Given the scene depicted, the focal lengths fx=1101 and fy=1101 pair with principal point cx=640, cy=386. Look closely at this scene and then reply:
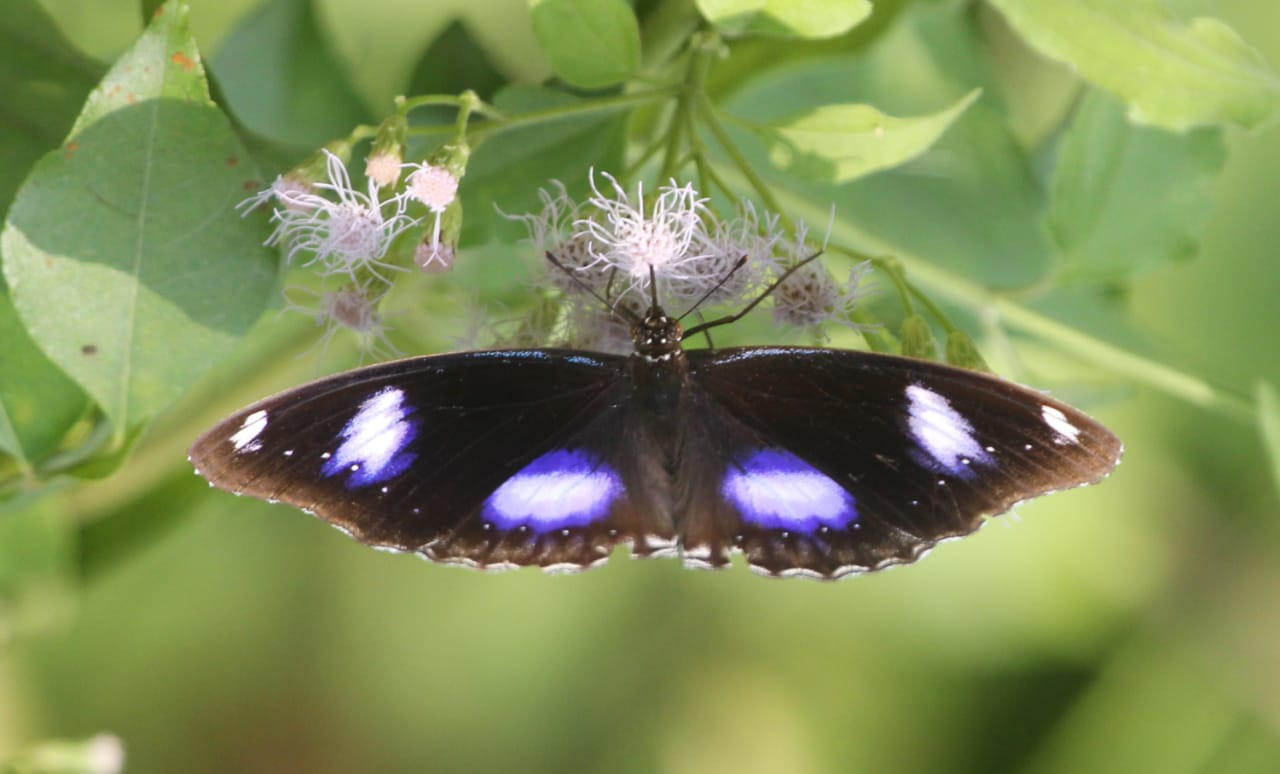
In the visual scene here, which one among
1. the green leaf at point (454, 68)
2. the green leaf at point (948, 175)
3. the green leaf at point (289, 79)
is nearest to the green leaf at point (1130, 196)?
the green leaf at point (948, 175)

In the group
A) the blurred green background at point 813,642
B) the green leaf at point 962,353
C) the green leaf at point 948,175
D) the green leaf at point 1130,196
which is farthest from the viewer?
the blurred green background at point 813,642

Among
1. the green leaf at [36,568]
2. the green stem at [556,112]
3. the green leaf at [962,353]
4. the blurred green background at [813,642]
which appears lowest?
the blurred green background at [813,642]

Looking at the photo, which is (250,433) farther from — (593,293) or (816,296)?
(816,296)

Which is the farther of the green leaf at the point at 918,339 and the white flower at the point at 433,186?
the green leaf at the point at 918,339

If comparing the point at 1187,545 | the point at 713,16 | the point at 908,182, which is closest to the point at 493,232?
the point at 713,16

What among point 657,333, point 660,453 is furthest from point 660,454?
point 657,333

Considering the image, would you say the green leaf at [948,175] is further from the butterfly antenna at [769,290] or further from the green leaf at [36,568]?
the green leaf at [36,568]

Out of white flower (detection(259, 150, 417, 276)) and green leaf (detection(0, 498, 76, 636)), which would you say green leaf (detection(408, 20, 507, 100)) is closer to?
white flower (detection(259, 150, 417, 276))
